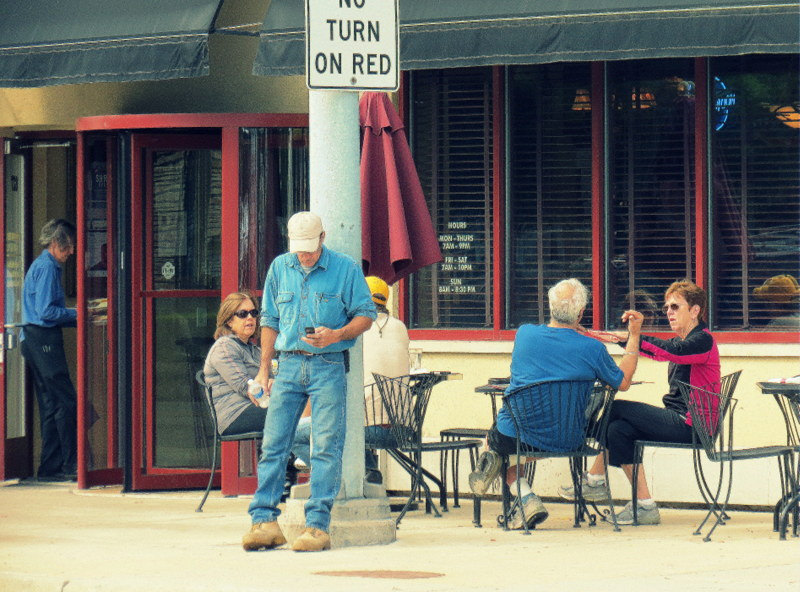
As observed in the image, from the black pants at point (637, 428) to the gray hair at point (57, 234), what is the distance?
4.42 meters

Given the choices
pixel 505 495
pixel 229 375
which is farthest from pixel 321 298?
pixel 229 375

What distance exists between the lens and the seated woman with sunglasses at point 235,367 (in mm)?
10086

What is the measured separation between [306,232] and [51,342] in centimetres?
419

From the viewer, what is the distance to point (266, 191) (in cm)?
1107

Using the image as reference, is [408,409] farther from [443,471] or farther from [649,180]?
[649,180]

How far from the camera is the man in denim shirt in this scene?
8.30m

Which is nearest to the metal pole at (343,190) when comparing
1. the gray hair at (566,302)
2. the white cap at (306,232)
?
the white cap at (306,232)

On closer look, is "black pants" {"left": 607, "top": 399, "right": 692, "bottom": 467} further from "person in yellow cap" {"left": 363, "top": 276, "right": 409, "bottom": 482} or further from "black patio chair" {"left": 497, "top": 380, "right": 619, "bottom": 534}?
"person in yellow cap" {"left": 363, "top": 276, "right": 409, "bottom": 482}

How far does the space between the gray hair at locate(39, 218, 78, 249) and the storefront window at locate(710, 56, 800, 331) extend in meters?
4.60

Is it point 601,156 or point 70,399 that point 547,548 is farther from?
point 70,399

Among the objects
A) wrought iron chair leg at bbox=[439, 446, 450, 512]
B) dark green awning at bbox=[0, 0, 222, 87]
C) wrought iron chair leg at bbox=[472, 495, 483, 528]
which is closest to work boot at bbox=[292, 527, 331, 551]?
wrought iron chair leg at bbox=[472, 495, 483, 528]

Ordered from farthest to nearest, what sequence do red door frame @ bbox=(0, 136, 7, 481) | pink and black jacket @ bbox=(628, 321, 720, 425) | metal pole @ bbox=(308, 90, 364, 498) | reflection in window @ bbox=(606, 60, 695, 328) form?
1. red door frame @ bbox=(0, 136, 7, 481)
2. reflection in window @ bbox=(606, 60, 695, 328)
3. pink and black jacket @ bbox=(628, 321, 720, 425)
4. metal pole @ bbox=(308, 90, 364, 498)

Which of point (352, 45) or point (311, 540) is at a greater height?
point (352, 45)

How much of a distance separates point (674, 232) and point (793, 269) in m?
0.80
